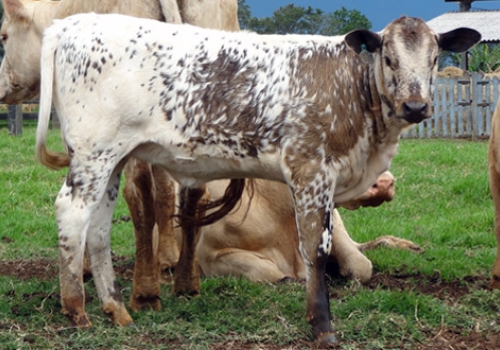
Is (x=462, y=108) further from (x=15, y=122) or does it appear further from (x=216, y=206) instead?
(x=216, y=206)

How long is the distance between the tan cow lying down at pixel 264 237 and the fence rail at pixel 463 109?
1620 cm

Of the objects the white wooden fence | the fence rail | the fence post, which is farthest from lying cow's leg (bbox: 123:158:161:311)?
the white wooden fence

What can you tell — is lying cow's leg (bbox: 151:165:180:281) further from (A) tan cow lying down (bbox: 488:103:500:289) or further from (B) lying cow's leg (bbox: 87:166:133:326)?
(A) tan cow lying down (bbox: 488:103:500:289)

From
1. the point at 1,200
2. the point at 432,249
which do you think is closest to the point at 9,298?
the point at 432,249

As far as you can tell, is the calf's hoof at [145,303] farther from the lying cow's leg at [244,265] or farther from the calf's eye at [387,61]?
the calf's eye at [387,61]

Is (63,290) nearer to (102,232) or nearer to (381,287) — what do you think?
(102,232)

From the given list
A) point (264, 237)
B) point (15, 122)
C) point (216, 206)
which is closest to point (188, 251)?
point (216, 206)

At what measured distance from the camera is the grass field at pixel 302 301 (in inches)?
214

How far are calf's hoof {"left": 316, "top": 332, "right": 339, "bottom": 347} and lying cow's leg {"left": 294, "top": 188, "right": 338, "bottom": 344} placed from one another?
3.1 inches

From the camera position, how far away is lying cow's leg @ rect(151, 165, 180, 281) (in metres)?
6.93

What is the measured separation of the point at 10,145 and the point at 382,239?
365 inches

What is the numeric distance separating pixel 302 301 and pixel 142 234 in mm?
1123

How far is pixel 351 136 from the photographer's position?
5.54 m

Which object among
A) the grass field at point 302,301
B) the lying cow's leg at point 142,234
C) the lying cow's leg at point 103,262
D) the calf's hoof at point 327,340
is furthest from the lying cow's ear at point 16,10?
the calf's hoof at point 327,340
